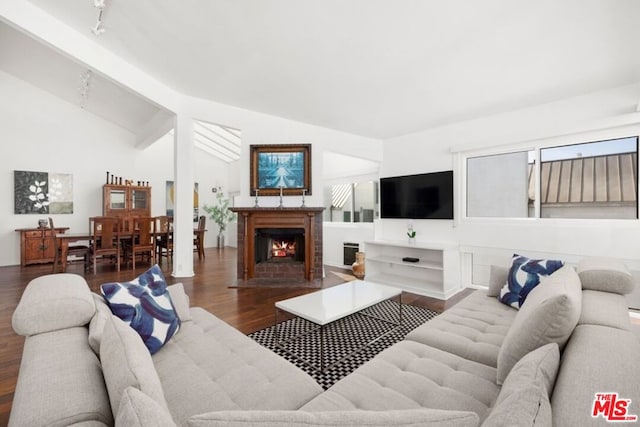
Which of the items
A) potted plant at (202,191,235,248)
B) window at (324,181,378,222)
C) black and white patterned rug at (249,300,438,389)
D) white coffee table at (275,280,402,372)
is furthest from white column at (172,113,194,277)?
potted plant at (202,191,235,248)

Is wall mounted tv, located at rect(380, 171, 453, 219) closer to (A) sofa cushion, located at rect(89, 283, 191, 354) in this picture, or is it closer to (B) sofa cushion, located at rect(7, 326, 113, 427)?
(A) sofa cushion, located at rect(89, 283, 191, 354)

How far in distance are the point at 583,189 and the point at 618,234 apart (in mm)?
633

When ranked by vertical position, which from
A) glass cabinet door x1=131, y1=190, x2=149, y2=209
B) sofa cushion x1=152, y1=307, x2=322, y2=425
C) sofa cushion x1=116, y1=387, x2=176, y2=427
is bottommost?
sofa cushion x1=152, y1=307, x2=322, y2=425

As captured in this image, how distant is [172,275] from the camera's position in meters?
4.75

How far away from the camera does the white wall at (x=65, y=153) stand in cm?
575

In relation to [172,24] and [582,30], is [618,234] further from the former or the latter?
[172,24]

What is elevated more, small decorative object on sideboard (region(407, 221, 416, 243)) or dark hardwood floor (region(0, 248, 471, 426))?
small decorative object on sideboard (region(407, 221, 416, 243))

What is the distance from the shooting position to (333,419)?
557 mm

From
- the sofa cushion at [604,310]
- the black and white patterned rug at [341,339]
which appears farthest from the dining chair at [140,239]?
the sofa cushion at [604,310]

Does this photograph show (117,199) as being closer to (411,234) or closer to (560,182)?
(411,234)

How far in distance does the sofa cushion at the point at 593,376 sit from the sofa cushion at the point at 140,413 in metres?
0.84

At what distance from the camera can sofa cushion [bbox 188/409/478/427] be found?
21.3 inches

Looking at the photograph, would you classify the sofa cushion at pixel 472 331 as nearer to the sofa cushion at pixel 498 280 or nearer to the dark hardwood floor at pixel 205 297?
the sofa cushion at pixel 498 280

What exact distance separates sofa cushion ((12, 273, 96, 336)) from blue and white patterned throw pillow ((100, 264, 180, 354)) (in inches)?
5.3
